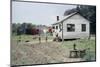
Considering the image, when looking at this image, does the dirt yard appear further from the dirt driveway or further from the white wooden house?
the white wooden house

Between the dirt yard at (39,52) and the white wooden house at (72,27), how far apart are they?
0.11 m

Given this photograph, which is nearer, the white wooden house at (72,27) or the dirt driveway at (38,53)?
the dirt driveway at (38,53)

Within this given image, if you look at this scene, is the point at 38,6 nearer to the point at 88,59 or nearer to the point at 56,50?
the point at 56,50

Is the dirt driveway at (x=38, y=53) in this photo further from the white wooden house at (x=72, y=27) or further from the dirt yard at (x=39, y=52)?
the white wooden house at (x=72, y=27)

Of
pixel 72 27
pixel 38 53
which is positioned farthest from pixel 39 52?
pixel 72 27

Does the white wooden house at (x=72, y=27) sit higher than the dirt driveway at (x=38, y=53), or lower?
higher

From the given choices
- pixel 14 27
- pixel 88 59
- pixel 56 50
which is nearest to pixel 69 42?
pixel 56 50

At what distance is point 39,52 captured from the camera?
2.33 m

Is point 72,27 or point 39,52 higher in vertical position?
point 72,27

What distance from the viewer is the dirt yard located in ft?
7.32

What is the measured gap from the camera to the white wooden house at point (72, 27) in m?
Answer: 2.39

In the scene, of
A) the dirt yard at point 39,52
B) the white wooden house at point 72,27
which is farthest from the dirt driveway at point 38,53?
the white wooden house at point 72,27

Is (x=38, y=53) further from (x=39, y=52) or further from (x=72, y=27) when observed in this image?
(x=72, y=27)

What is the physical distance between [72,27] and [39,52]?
555mm
